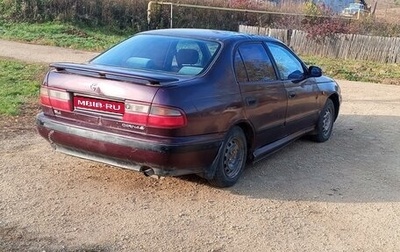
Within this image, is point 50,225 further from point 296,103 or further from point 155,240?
point 296,103

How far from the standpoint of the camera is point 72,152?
16.4 feet

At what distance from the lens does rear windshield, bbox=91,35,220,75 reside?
513 cm

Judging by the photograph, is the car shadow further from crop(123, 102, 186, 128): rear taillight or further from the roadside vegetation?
the roadside vegetation

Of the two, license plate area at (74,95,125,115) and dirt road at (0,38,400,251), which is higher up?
license plate area at (74,95,125,115)

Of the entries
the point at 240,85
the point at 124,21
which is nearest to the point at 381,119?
the point at 240,85

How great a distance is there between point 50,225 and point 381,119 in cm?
694

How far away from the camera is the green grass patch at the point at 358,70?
15366mm

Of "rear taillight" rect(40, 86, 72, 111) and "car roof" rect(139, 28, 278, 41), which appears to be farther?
"car roof" rect(139, 28, 278, 41)

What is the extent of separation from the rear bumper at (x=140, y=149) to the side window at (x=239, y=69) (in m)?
0.74

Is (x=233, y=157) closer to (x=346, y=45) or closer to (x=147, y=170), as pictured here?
(x=147, y=170)

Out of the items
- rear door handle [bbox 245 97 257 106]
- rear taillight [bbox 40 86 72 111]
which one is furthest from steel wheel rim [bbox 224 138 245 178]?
rear taillight [bbox 40 86 72 111]

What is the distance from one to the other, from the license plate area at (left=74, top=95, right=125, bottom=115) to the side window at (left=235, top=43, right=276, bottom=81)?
1.59 m

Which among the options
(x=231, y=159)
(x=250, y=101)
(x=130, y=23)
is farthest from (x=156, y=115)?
(x=130, y=23)

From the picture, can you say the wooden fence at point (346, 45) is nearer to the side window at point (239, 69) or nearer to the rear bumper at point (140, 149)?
the side window at point (239, 69)
